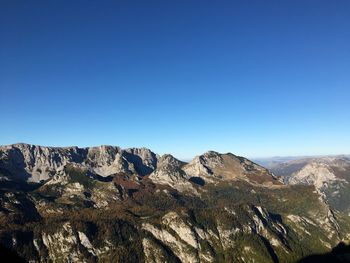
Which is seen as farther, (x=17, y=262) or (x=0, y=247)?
(x=0, y=247)
